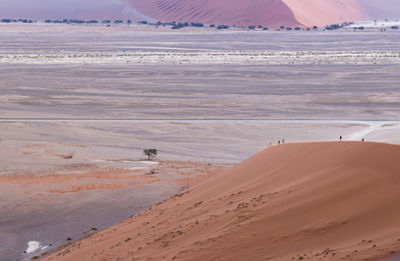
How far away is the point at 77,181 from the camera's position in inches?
840

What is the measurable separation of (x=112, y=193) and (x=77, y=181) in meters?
1.97

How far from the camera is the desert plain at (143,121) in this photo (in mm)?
18828

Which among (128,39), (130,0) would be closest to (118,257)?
(128,39)

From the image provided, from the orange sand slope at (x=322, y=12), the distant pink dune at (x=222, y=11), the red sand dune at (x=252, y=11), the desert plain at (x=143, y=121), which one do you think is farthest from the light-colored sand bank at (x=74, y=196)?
the orange sand slope at (x=322, y=12)

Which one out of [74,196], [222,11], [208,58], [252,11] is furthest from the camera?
[222,11]

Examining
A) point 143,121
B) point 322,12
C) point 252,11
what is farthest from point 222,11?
point 143,121

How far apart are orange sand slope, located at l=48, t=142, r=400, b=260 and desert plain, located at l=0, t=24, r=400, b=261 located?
3443mm

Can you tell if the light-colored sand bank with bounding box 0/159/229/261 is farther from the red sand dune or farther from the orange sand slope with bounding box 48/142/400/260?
the red sand dune

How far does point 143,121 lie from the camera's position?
Answer: 111 ft

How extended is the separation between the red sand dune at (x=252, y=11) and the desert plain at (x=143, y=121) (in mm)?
93837

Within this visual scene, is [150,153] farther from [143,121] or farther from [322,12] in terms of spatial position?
[322,12]

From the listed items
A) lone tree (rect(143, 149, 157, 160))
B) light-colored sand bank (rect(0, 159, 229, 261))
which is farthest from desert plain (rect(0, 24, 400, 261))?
lone tree (rect(143, 149, 157, 160))

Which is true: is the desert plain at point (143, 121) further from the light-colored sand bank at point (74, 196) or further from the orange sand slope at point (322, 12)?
the orange sand slope at point (322, 12)

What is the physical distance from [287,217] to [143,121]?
23914 mm
